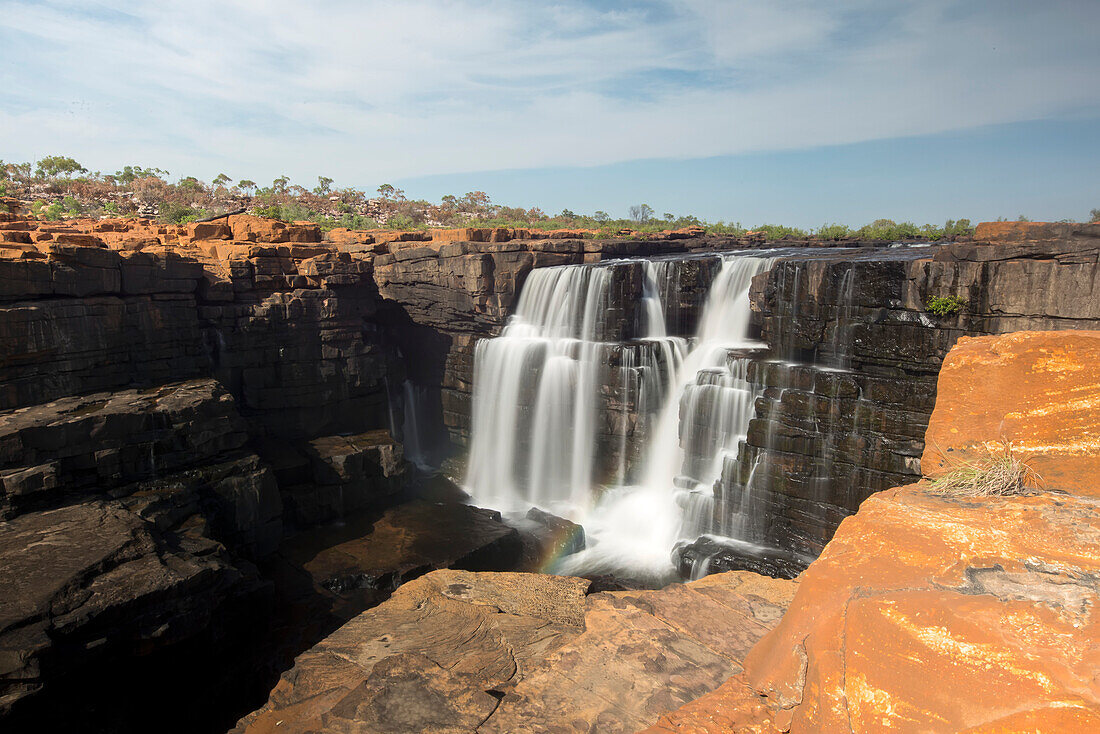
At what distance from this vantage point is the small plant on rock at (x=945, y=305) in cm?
1167

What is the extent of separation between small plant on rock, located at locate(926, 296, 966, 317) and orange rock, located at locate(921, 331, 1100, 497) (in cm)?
820

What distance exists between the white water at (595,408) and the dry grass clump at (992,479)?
9977 millimetres

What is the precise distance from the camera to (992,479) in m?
3.72

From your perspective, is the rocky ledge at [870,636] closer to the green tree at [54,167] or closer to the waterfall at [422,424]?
the waterfall at [422,424]

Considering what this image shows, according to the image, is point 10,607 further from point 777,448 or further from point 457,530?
point 777,448

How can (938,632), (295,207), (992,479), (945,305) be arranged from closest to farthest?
(938,632) < (992,479) < (945,305) < (295,207)

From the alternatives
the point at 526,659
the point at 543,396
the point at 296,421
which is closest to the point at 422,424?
the point at 296,421

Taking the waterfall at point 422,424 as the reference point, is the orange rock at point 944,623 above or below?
above

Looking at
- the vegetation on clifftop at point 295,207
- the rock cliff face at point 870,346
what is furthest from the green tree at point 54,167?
the rock cliff face at point 870,346

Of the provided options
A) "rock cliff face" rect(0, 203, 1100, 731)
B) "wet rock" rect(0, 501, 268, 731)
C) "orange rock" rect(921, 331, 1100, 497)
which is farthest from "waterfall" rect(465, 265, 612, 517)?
Answer: "orange rock" rect(921, 331, 1100, 497)

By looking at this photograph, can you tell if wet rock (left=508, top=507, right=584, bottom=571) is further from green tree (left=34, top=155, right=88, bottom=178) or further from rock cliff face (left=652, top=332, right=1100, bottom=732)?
green tree (left=34, top=155, right=88, bottom=178)

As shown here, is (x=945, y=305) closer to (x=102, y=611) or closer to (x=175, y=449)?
(x=102, y=611)

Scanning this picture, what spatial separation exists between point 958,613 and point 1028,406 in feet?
7.71

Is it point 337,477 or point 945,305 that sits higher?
point 945,305
